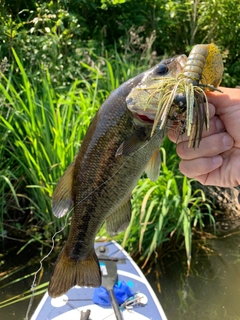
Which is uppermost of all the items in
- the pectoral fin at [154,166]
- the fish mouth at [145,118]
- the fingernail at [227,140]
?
the fish mouth at [145,118]

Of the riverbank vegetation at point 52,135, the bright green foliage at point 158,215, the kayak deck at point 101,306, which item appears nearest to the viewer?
the kayak deck at point 101,306

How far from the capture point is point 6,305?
3.62m

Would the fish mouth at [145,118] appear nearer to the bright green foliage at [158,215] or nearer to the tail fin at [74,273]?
the tail fin at [74,273]

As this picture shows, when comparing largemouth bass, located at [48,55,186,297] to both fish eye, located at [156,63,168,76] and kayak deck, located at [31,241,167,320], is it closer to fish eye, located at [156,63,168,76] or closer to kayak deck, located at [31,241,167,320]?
fish eye, located at [156,63,168,76]

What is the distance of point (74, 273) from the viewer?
76.0 inches

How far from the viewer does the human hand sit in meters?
1.58

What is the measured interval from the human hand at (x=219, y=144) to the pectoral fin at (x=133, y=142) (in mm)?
139

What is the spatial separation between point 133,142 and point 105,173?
224 mm

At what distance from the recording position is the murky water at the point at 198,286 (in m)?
3.65

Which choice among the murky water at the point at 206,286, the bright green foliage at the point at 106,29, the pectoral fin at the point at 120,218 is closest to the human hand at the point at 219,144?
the pectoral fin at the point at 120,218

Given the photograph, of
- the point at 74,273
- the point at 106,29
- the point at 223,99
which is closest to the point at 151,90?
the point at 223,99

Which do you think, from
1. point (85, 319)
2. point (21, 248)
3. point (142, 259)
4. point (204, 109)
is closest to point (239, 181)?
point (204, 109)

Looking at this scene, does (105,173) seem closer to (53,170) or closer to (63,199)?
(63,199)

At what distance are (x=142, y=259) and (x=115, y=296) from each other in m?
1.19
